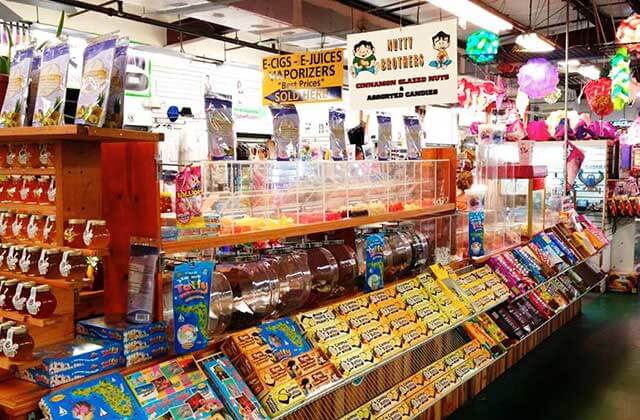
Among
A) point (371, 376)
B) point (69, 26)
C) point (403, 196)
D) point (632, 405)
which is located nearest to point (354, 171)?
point (403, 196)

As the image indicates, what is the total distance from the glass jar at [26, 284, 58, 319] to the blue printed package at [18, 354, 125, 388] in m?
0.18

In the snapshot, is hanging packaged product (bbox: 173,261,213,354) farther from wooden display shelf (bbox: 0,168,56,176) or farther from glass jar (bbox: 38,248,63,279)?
wooden display shelf (bbox: 0,168,56,176)

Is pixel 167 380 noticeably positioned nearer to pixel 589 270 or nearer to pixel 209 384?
pixel 209 384

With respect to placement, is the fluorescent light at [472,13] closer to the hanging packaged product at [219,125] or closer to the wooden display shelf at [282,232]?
the wooden display shelf at [282,232]

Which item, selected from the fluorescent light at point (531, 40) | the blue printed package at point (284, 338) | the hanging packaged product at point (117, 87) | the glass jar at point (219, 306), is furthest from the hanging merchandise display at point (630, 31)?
the hanging packaged product at point (117, 87)

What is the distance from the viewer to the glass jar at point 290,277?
3.08 meters

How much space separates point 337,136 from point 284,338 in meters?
1.37

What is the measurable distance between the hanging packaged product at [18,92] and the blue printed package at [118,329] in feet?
2.60

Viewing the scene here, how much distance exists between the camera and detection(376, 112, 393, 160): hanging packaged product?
402 cm

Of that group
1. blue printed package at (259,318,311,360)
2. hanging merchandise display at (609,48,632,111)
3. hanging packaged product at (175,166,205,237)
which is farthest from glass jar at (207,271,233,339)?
hanging merchandise display at (609,48,632,111)

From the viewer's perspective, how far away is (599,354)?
584cm

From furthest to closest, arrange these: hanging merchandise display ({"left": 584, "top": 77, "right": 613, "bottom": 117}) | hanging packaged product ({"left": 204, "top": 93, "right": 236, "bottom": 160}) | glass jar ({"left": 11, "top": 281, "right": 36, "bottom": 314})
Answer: hanging merchandise display ({"left": 584, "top": 77, "right": 613, "bottom": 117})
hanging packaged product ({"left": 204, "top": 93, "right": 236, "bottom": 160})
glass jar ({"left": 11, "top": 281, "right": 36, "bottom": 314})

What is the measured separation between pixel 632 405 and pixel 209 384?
3.60m

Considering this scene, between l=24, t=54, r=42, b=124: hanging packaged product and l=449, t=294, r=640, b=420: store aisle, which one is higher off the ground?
l=24, t=54, r=42, b=124: hanging packaged product
